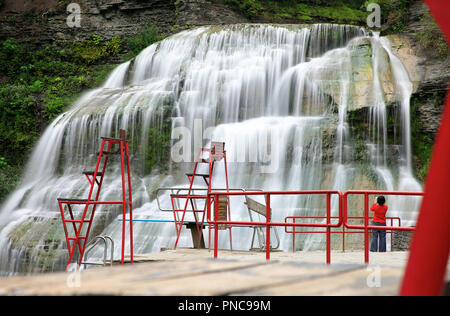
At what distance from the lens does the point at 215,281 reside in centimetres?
344

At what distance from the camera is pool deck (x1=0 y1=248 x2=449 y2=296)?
293cm

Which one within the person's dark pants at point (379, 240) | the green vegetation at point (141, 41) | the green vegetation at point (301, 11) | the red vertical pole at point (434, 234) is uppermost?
the green vegetation at point (301, 11)

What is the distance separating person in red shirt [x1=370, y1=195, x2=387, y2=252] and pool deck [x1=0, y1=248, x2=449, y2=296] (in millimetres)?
7264

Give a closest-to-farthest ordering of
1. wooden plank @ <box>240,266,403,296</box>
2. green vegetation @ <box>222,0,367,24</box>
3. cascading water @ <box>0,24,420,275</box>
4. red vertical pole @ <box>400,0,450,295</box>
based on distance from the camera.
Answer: red vertical pole @ <box>400,0,450,295</box>
wooden plank @ <box>240,266,403,296</box>
cascading water @ <box>0,24,420,275</box>
green vegetation @ <box>222,0,367,24</box>

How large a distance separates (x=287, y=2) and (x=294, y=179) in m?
18.3

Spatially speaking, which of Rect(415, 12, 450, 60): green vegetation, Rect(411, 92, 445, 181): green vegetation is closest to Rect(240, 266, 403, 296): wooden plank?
Rect(411, 92, 445, 181): green vegetation

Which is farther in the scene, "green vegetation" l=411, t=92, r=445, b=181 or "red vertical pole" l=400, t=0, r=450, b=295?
"green vegetation" l=411, t=92, r=445, b=181

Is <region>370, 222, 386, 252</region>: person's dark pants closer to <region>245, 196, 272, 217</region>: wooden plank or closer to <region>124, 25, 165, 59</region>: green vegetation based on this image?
<region>245, 196, 272, 217</region>: wooden plank

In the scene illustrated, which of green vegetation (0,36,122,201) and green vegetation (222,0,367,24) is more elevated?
green vegetation (222,0,367,24)

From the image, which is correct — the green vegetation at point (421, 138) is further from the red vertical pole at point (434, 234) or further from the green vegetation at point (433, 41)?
the red vertical pole at point (434, 234)

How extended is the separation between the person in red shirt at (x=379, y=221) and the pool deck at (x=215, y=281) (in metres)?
7.26

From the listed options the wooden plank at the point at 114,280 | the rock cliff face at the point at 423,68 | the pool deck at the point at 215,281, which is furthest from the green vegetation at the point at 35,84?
the pool deck at the point at 215,281

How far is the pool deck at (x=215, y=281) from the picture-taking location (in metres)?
2.93
